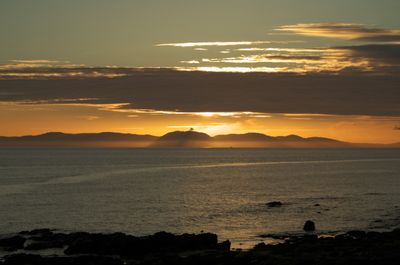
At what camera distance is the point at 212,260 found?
44750mm

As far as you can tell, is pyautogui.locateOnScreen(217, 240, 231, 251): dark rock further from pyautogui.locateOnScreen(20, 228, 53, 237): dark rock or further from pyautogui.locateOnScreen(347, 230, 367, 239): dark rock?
pyautogui.locateOnScreen(20, 228, 53, 237): dark rock

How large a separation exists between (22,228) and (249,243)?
1057 inches

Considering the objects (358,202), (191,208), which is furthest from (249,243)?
(358,202)

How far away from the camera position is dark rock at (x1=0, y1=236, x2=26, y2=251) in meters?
54.1

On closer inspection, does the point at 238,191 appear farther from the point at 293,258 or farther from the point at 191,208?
the point at 293,258

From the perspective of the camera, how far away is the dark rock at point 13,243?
5409cm

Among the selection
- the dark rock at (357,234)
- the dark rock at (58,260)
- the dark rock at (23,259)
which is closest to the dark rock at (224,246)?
the dark rock at (58,260)

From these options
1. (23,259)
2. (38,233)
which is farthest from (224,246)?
(38,233)

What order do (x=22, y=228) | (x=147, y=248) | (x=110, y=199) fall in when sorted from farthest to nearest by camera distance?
(x=110, y=199) → (x=22, y=228) → (x=147, y=248)

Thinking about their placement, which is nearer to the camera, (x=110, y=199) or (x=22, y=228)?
(x=22, y=228)

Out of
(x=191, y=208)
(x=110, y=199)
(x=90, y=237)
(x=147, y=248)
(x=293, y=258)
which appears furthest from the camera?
(x=110, y=199)

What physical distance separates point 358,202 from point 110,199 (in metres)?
39.7

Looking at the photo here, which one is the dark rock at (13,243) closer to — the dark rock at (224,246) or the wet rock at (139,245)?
the wet rock at (139,245)

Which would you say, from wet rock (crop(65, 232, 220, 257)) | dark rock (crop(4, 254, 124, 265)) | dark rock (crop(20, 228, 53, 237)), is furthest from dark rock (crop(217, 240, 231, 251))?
dark rock (crop(20, 228, 53, 237))
